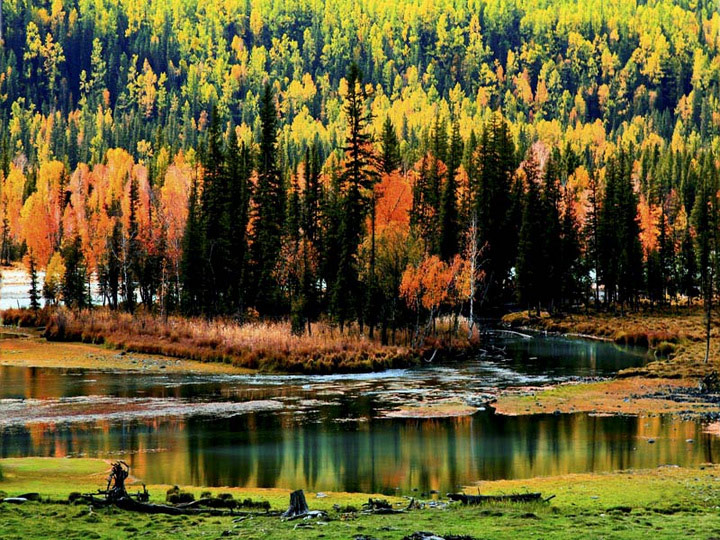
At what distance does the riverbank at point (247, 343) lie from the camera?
201 feet

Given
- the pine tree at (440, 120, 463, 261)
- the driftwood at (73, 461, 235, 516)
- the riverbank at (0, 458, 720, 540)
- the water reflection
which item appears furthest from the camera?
the pine tree at (440, 120, 463, 261)

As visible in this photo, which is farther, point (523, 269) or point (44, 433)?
point (523, 269)

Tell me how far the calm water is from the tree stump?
705cm

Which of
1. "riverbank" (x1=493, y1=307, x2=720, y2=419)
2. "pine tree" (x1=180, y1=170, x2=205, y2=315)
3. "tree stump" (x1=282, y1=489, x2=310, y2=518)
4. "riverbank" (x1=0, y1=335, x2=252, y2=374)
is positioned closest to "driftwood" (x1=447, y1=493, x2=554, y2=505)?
"tree stump" (x1=282, y1=489, x2=310, y2=518)

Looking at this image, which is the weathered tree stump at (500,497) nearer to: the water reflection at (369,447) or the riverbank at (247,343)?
the water reflection at (369,447)

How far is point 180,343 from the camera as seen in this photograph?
2702 inches

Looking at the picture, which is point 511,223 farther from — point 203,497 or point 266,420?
point 203,497

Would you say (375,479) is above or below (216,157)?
below

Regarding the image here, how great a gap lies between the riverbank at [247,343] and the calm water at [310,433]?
3.88m

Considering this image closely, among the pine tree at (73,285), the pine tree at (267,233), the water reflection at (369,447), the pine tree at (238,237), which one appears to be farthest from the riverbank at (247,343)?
the water reflection at (369,447)

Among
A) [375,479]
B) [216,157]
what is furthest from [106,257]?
[375,479]

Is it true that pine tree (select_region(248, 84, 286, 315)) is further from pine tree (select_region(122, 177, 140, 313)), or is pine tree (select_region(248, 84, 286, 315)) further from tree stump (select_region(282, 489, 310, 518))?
tree stump (select_region(282, 489, 310, 518))

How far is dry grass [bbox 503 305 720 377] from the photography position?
58594mm

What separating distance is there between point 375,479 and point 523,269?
72.8 metres
